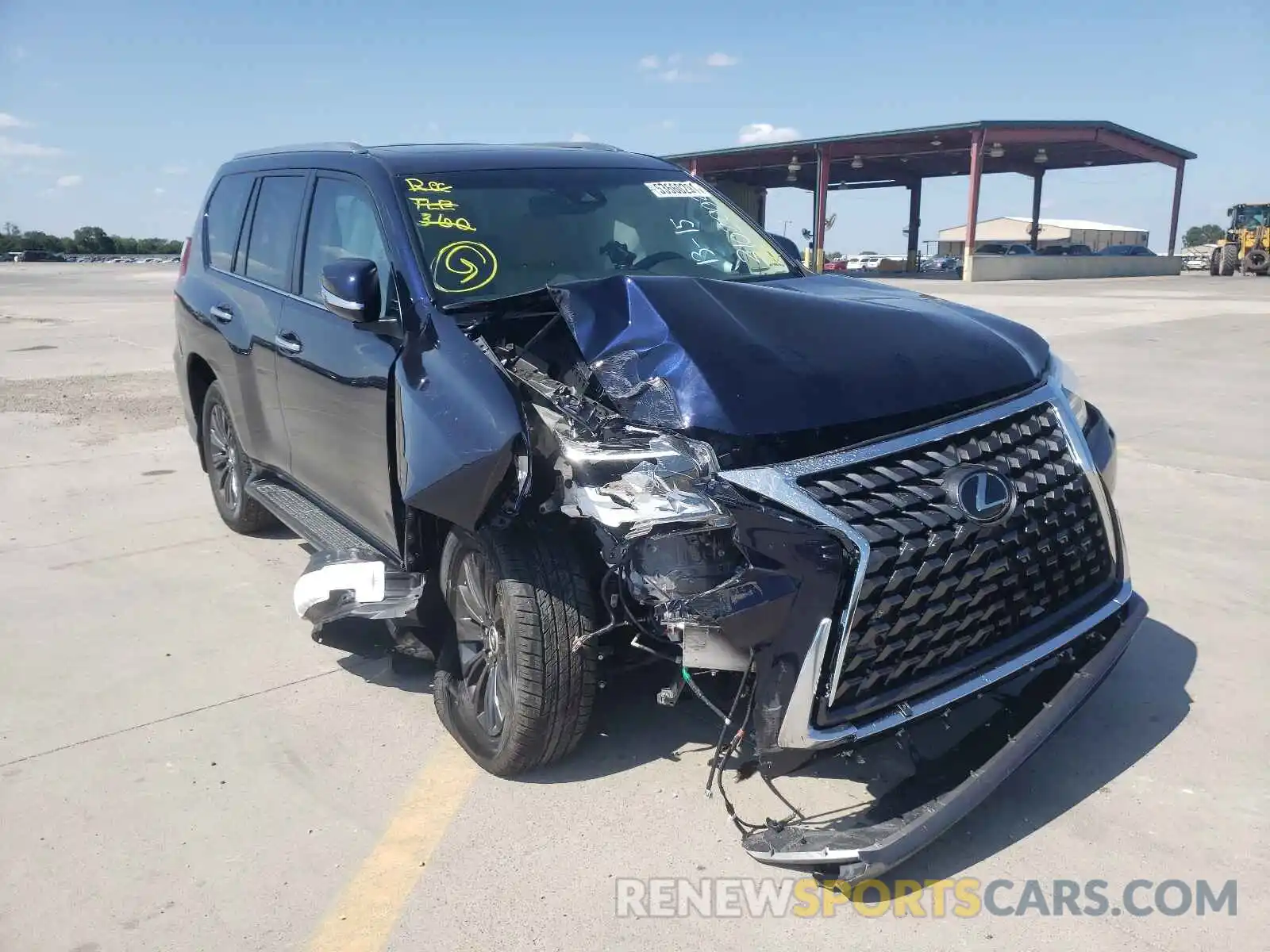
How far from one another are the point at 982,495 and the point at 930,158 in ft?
162

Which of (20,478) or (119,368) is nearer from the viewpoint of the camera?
(20,478)

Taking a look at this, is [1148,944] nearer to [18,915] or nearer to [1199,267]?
[18,915]

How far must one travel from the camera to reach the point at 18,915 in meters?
2.72

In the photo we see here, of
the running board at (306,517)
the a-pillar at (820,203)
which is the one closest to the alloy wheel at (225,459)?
the running board at (306,517)

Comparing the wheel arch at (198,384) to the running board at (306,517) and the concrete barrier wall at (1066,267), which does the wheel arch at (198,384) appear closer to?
the running board at (306,517)

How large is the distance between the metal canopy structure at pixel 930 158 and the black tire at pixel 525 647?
4071cm

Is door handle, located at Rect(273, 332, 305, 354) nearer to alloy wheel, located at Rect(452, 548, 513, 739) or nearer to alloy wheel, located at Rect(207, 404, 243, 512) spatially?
alloy wheel, located at Rect(207, 404, 243, 512)

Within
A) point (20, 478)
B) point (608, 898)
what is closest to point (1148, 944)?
point (608, 898)

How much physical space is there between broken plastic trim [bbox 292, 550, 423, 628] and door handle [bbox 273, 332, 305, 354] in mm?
949

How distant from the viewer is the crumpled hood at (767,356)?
2697mm

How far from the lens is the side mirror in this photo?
11.3 ft

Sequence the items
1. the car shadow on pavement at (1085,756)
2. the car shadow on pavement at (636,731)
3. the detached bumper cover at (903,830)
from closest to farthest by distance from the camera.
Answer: the detached bumper cover at (903,830), the car shadow on pavement at (1085,756), the car shadow on pavement at (636,731)

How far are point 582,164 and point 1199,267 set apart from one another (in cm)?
6581

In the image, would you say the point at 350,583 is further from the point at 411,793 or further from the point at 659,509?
the point at 659,509
